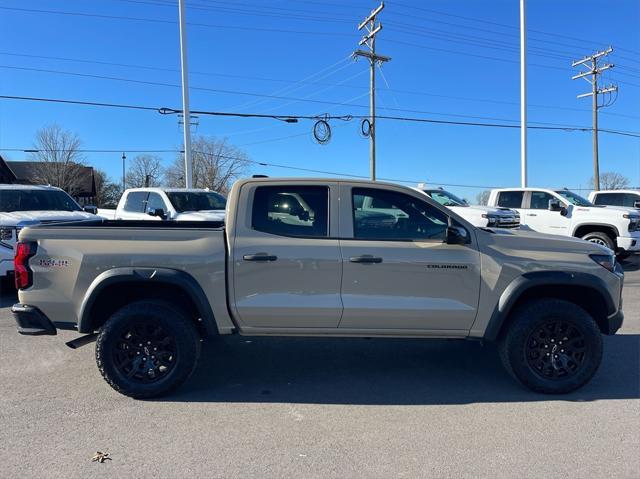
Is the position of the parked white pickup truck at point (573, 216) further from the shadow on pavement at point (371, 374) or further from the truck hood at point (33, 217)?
the truck hood at point (33, 217)

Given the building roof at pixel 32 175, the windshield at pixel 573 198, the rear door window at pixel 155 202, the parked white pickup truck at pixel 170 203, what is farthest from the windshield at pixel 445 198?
the building roof at pixel 32 175

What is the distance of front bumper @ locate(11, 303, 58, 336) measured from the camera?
4219 millimetres

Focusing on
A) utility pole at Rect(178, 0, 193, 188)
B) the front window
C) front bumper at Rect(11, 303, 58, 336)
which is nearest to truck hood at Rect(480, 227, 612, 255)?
the front window

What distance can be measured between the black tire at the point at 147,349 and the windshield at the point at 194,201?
299 inches

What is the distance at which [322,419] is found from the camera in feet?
12.6

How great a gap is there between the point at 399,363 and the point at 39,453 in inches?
127

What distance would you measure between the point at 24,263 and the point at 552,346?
451 centimetres

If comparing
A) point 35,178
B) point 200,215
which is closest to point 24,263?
point 200,215

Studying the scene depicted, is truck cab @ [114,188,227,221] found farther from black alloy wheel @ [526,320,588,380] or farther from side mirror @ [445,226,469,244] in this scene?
black alloy wheel @ [526,320,588,380]

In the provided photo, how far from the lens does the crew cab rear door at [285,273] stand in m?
4.16

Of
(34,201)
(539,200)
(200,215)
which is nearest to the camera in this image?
(34,201)

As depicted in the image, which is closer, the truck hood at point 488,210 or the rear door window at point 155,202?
the rear door window at point 155,202

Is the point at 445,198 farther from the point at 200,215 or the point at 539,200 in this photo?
the point at 200,215

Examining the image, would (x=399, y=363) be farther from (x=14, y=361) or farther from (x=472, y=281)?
(x=14, y=361)
